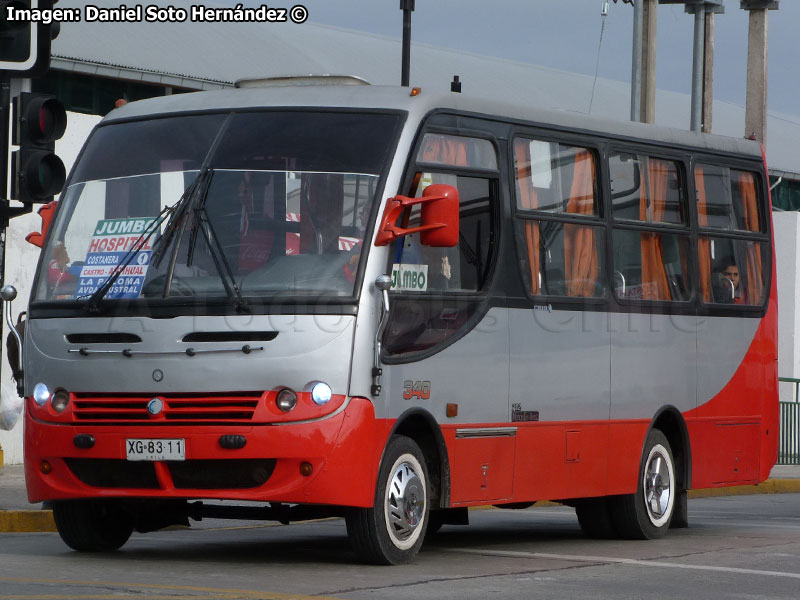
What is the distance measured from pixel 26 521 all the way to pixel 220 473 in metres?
3.89

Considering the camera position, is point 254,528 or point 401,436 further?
point 254,528

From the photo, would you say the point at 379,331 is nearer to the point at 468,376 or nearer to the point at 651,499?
the point at 468,376

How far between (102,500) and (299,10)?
12184mm

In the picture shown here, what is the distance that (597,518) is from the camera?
13.9 meters

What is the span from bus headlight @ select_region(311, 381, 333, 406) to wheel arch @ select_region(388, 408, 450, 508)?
0.78m

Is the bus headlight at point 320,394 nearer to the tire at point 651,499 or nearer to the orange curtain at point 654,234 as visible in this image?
the tire at point 651,499

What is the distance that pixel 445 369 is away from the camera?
452 inches

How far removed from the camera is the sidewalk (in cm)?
1398

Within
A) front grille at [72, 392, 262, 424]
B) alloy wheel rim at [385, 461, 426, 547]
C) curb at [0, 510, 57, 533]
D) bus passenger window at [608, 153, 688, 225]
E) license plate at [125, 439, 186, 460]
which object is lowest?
curb at [0, 510, 57, 533]

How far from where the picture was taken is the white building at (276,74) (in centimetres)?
2970

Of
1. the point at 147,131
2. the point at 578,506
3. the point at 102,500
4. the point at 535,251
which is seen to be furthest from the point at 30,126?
the point at 578,506

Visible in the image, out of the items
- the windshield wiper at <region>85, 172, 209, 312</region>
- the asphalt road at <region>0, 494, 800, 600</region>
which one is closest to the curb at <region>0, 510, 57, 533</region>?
the asphalt road at <region>0, 494, 800, 600</region>

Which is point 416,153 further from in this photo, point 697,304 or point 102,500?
point 697,304

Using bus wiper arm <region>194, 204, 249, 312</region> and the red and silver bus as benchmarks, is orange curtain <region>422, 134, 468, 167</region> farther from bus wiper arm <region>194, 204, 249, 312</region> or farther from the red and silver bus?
bus wiper arm <region>194, 204, 249, 312</region>
